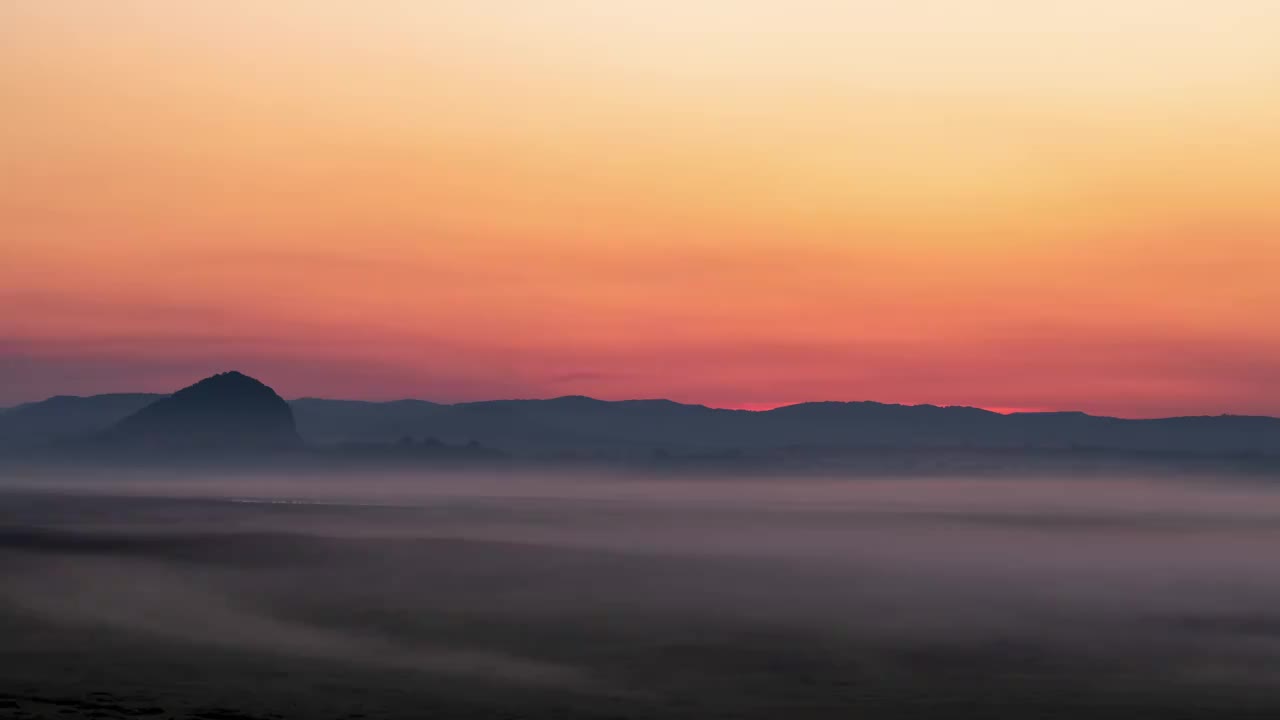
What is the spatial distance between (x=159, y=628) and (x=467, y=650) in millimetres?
10344

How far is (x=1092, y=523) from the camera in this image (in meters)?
121

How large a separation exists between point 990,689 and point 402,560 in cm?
4271

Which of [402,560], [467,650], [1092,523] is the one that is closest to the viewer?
[467,650]

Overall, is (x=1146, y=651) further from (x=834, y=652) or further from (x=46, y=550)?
(x=46, y=550)

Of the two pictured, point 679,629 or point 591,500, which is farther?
point 591,500

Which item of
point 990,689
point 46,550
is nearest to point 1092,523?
point 46,550

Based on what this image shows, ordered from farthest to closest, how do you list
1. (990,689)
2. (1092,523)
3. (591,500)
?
(591,500)
(1092,523)
(990,689)

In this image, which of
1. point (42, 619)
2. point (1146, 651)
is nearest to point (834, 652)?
point (1146, 651)

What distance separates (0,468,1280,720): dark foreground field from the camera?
101 feet

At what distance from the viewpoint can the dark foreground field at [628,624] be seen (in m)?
30.8

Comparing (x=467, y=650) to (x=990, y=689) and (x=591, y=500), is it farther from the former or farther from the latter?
(x=591, y=500)

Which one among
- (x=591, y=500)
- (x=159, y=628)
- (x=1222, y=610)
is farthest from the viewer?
(x=591, y=500)

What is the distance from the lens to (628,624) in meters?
45.0

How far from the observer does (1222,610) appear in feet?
172
